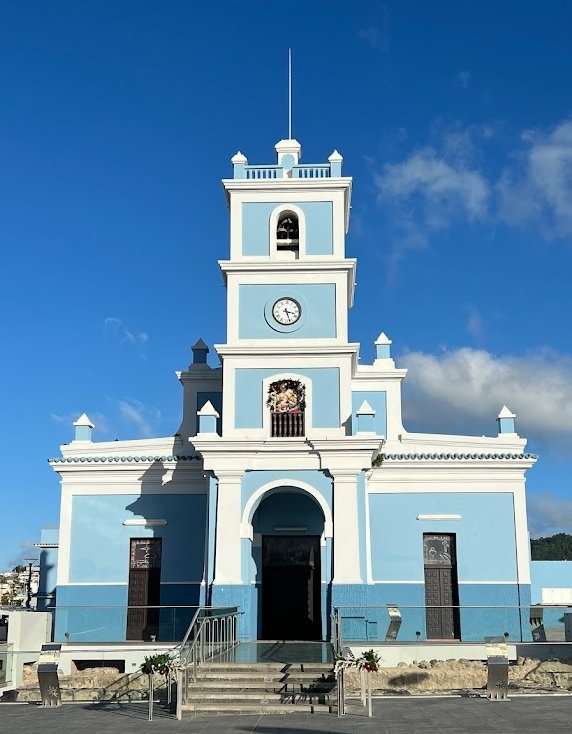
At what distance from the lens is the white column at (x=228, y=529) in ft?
75.9

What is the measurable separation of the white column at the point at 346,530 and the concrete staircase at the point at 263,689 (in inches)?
228

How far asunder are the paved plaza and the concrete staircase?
461 millimetres

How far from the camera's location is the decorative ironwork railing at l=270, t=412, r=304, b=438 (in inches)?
987

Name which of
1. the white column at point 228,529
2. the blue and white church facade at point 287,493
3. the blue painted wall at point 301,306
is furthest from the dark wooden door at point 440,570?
the blue painted wall at point 301,306

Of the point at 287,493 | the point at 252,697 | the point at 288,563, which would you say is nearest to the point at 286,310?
the point at 287,493

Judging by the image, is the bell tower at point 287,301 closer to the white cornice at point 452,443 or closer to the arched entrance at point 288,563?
the arched entrance at point 288,563

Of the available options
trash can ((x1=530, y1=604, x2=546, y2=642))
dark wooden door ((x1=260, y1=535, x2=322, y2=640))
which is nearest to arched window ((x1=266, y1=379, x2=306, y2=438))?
dark wooden door ((x1=260, y1=535, x2=322, y2=640))

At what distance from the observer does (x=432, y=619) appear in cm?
2331

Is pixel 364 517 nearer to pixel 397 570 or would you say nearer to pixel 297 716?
pixel 397 570

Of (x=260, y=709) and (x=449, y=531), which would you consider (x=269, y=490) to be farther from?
(x=260, y=709)

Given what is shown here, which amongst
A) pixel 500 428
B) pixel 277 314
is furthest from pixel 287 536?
pixel 500 428

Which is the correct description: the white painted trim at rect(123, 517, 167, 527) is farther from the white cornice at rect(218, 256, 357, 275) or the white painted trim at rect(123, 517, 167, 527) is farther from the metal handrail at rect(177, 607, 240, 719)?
the white cornice at rect(218, 256, 357, 275)

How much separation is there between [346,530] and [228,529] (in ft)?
10.0

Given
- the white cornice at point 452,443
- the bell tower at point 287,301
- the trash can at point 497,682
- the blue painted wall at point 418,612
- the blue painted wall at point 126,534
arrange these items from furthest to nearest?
the white cornice at point 452,443
the blue painted wall at point 126,534
the bell tower at point 287,301
the blue painted wall at point 418,612
the trash can at point 497,682
